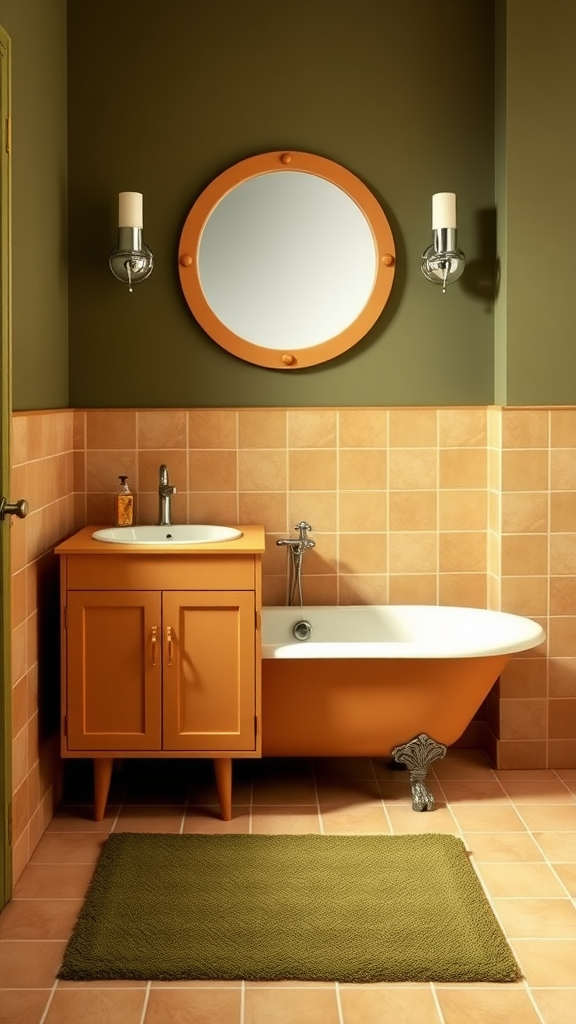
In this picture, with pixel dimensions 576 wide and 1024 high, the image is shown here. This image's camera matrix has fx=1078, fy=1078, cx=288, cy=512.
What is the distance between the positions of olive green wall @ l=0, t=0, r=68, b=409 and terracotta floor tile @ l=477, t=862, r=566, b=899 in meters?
1.87

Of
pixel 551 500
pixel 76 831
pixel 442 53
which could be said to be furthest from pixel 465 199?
pixel 76 831

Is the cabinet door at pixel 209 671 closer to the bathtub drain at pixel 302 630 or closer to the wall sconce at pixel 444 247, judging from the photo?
the bathtub drain at pixel 302 630

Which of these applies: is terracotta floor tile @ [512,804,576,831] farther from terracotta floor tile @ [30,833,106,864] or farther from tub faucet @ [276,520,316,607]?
terracotta floor tile @ [30,833,106,864]

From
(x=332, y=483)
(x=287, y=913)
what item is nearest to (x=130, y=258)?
(x=332, y=483)

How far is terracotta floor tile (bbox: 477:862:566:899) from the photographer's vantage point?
2.85 m

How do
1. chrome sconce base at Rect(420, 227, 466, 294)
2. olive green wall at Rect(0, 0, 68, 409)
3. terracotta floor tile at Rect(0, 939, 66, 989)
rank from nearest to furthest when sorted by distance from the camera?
terracotta floor tile at Rect(0, 939, 66, 989) → olive green wall at Rect(0, 0, 68, 409) → chrome sconce base at Rect(420, 227, 466, 294)

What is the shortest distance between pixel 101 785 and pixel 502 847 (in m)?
1.23

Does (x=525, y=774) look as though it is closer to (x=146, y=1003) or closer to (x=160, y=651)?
(x=160, y=651)

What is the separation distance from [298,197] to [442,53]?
2.40 ft

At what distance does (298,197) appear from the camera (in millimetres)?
3906

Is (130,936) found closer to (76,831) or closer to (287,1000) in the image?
(287,1000)

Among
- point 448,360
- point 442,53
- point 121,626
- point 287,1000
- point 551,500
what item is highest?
point 442,53

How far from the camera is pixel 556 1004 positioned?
7.62 ft

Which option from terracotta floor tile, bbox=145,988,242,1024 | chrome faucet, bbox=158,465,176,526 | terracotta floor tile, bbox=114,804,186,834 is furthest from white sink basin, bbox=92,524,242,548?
terracotta floor tile, bbox=145,988,242,1024
